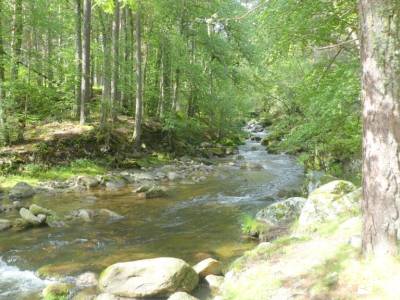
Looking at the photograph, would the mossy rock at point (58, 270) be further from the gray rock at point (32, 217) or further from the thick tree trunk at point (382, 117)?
the thick tree trunk at point (382, 117)

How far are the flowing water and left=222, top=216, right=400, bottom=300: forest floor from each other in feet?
7.15

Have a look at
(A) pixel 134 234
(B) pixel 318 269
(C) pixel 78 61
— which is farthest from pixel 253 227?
A: (C) pixel 78 61

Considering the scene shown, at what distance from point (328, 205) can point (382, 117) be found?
363 cm

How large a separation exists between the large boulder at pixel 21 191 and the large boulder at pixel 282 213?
24.2 feet

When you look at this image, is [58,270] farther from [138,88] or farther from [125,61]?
[125,61]

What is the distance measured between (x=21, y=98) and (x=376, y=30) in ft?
53.6

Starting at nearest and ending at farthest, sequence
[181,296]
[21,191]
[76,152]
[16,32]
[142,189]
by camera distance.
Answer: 1. [181,296]
2. [21,191]
3. [142,189]
4. [16,32]
5. [76,152]

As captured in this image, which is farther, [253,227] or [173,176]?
[173,176]

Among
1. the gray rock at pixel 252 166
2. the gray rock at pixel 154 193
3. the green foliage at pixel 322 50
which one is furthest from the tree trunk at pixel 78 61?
the green foliage at pixel 322 50

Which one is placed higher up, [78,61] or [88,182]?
[78,61]

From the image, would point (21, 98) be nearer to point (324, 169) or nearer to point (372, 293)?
point (324, 169)

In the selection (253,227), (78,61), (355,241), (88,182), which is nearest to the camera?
(355,241)

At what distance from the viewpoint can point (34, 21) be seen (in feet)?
58.8

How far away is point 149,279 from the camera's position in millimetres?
6246
